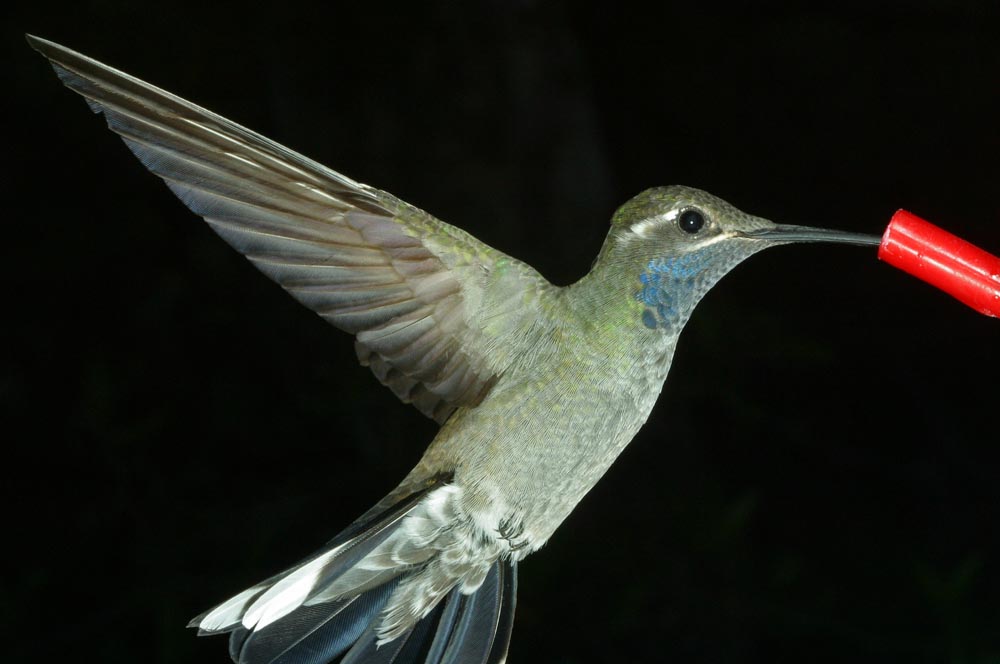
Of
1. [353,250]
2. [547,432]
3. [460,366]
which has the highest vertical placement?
[353,250]

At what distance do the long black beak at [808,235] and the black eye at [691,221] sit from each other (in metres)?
0.06

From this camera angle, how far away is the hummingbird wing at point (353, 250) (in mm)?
1277

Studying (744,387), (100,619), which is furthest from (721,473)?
(100,619)

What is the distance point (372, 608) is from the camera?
157cm

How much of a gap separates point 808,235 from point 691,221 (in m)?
0.18

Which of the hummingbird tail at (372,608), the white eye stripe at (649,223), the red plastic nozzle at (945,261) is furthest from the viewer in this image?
the white eye stripe at (649,223)

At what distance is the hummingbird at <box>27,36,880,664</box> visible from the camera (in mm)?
1409

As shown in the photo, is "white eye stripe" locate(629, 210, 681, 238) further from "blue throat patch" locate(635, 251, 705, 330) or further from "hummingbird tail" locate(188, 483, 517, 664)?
"hummingbird tail" locate(188, 483, 517, 664)

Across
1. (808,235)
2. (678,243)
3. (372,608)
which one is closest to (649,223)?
(678,243)

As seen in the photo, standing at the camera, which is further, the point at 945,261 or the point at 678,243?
the point at 678,243

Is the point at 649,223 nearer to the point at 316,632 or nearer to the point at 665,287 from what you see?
the point at 665,287

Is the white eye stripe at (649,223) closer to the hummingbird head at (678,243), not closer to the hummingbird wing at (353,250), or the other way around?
the hummingbird head at (678,243)

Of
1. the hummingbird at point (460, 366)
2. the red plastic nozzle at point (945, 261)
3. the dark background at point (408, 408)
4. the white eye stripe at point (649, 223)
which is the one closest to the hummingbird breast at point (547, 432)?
the hummingbird at point (460, 366)

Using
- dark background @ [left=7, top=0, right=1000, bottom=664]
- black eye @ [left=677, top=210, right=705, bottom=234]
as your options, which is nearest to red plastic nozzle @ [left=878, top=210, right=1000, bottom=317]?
black eye @ [left=677, top=210, right=705, bottom=234]
